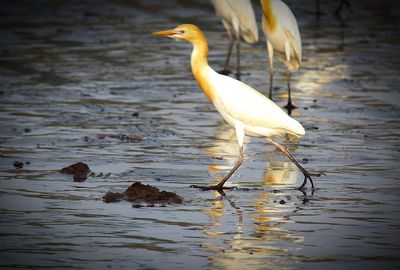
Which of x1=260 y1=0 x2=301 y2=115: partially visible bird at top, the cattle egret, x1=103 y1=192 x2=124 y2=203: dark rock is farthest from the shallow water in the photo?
x1=260 y1=0 x2=301 y2=115: partially visible bird at top

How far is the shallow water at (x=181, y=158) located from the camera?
333 inches

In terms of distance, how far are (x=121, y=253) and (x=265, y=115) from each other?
319cm

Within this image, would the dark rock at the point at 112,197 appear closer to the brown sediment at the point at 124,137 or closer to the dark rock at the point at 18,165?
the dark rock at the point at 18,165

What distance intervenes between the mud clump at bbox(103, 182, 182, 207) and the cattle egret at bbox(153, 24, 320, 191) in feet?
2.67

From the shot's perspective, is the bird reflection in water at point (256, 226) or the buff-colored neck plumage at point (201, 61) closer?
the bird reflection in water at point (256, 226)

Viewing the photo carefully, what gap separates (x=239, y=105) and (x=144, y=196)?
5.06 feet

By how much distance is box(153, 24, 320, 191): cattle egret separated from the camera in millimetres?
11000

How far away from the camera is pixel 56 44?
74.5ft

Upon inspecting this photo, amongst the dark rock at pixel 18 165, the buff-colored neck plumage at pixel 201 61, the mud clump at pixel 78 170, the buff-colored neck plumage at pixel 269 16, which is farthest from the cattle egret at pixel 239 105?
the buff-colored neck plumage at pixel 269 16

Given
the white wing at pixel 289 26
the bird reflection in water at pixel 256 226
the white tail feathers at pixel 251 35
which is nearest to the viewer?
the bird reflection in water at pixel 256 226

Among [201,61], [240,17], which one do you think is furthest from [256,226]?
[240,17]

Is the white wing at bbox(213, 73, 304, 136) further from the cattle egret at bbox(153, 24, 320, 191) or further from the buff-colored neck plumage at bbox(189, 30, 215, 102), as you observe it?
the buff-colored neck plumage at bbox(189, 30, 215, 102)

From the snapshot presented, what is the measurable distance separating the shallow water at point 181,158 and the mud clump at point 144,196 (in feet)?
0.55

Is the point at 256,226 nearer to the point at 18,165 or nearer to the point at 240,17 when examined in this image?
the point at 18,165
